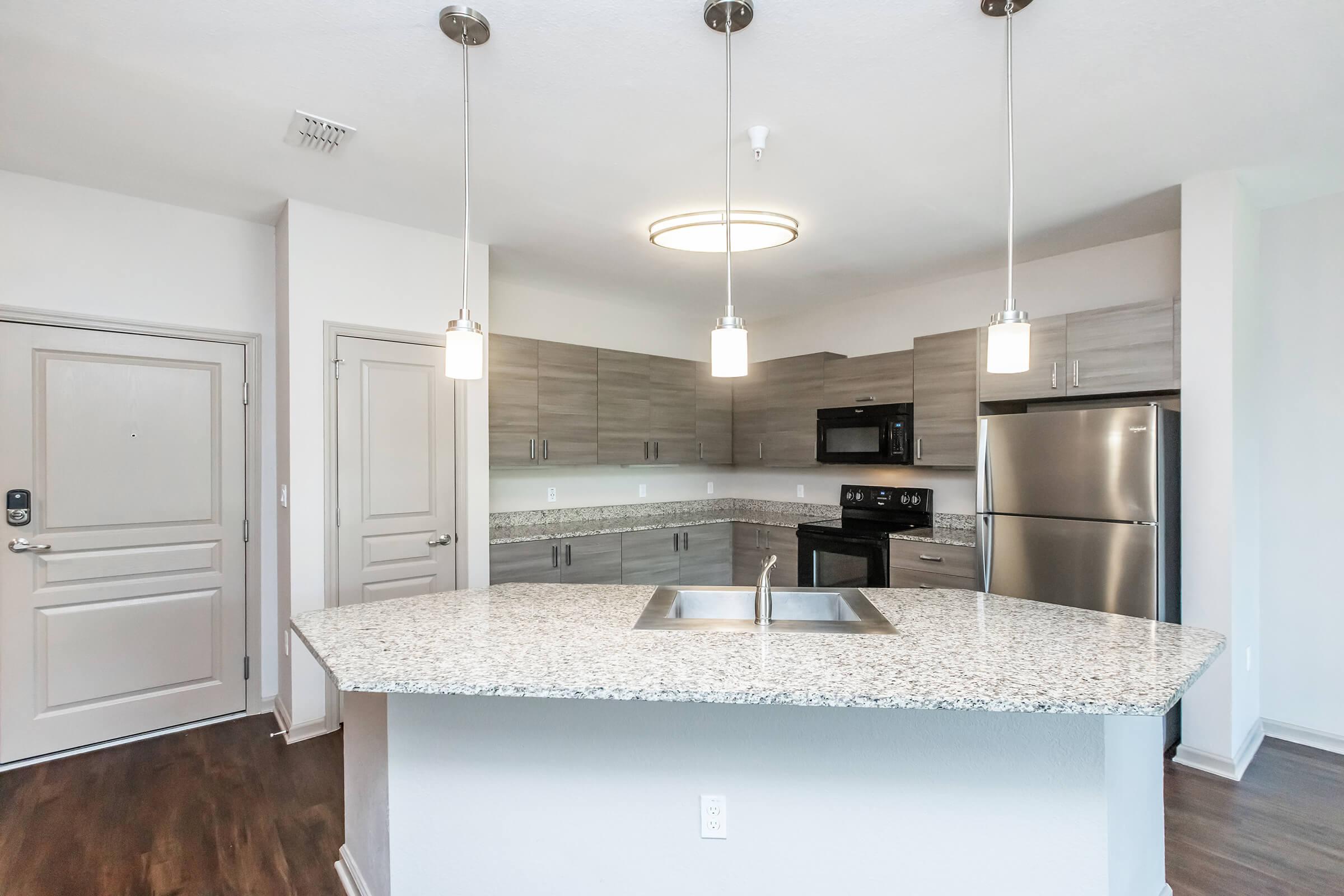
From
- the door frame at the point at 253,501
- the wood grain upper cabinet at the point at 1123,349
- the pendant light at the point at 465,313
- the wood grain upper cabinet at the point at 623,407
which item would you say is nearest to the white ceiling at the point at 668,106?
the pendant light at the point at 465,313

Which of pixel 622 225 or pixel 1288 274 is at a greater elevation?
pixel 622 225

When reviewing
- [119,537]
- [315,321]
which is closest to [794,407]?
[315,321]

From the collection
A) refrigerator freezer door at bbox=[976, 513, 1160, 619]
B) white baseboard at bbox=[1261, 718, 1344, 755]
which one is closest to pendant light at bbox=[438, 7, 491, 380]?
refrigerator freezer door at bbox=[976, 513, 1160, 619]

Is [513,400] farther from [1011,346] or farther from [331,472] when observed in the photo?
[1011,346]

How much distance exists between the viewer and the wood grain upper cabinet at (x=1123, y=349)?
120 inches

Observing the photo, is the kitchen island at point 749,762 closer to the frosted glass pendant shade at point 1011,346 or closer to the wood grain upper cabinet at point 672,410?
the frosted glass pendant shade at point 1011,346

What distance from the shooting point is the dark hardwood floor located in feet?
6.84

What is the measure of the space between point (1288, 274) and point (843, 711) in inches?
130

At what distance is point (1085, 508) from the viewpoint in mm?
3039

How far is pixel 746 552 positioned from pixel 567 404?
1846 mm

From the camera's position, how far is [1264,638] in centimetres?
322

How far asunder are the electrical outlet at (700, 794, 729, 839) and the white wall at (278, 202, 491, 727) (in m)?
2.28

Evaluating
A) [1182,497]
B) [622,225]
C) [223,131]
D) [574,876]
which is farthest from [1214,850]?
[223,131]

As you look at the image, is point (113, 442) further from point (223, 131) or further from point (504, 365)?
point (504, 365)
